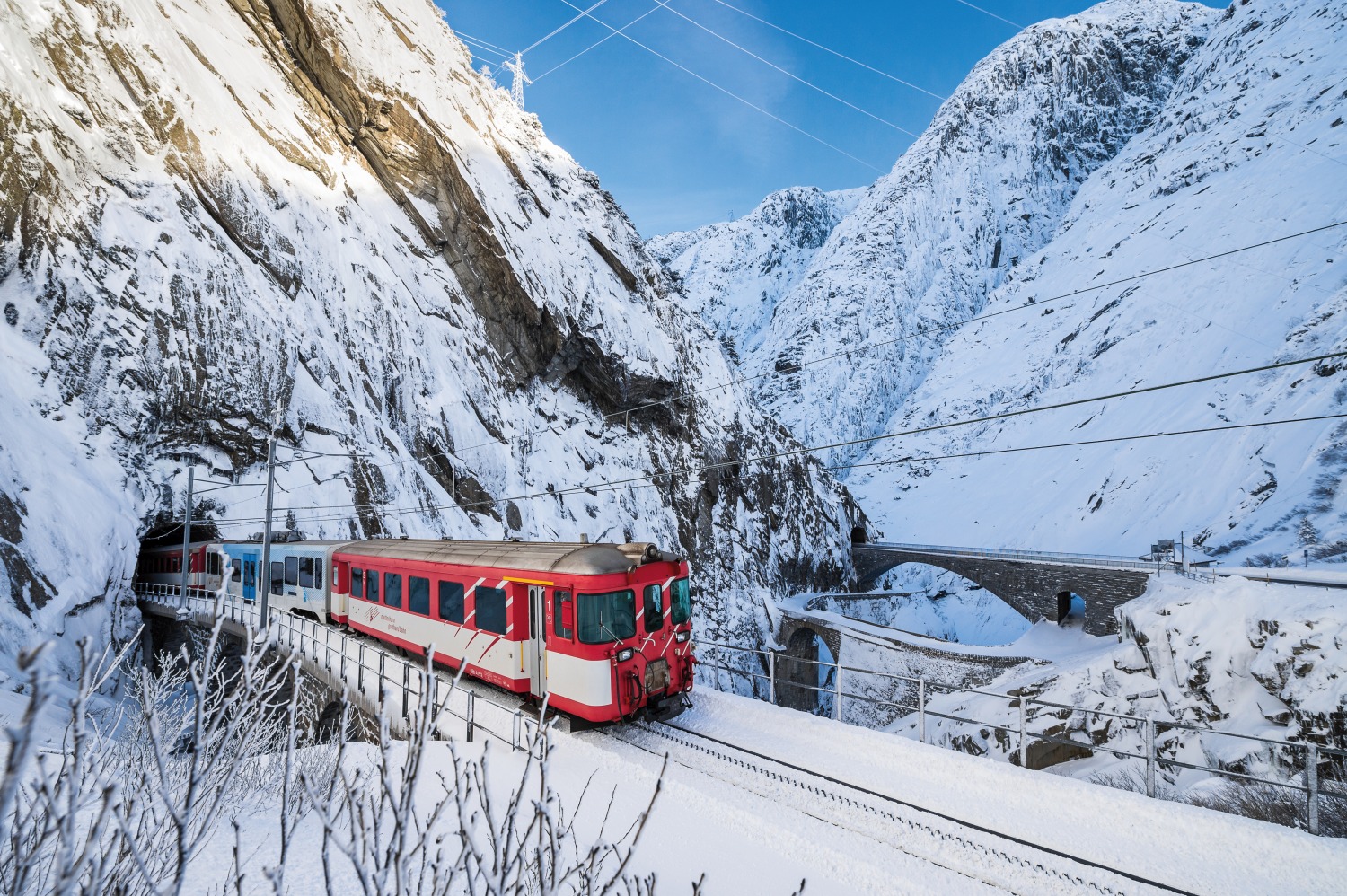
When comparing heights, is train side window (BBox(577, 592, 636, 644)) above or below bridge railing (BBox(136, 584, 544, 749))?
above

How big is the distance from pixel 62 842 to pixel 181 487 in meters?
26.2

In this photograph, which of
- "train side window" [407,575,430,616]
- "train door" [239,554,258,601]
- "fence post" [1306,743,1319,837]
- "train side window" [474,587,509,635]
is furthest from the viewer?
"train door" [239,554,258,601]

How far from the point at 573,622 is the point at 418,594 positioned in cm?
537

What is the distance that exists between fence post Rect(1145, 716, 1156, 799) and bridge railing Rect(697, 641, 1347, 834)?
0.01 metres

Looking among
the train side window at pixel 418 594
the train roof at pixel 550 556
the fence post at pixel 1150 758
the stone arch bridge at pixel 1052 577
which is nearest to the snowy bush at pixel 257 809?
the train roof at pixel 550 556

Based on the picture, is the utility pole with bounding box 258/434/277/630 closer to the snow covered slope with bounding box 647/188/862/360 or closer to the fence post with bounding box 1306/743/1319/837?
the fence post with bounding box 1306/743/1319/837

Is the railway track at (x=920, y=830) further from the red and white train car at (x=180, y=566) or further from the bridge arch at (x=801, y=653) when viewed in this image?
the bridge arch at (x=801, y=653)

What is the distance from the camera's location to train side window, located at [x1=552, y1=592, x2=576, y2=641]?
1028cm

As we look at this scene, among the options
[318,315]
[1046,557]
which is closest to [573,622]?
[318,315]

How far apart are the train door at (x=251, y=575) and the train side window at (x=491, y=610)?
13.1 metres

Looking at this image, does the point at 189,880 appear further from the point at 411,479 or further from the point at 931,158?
the point at 931,158

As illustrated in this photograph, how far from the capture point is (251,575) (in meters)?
21.1

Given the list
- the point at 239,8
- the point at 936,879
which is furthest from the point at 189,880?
the point at 239,8

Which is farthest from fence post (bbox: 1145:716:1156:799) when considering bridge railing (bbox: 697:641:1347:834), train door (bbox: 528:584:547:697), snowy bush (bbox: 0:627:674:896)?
train door (bbox: 528:584:547:697)
